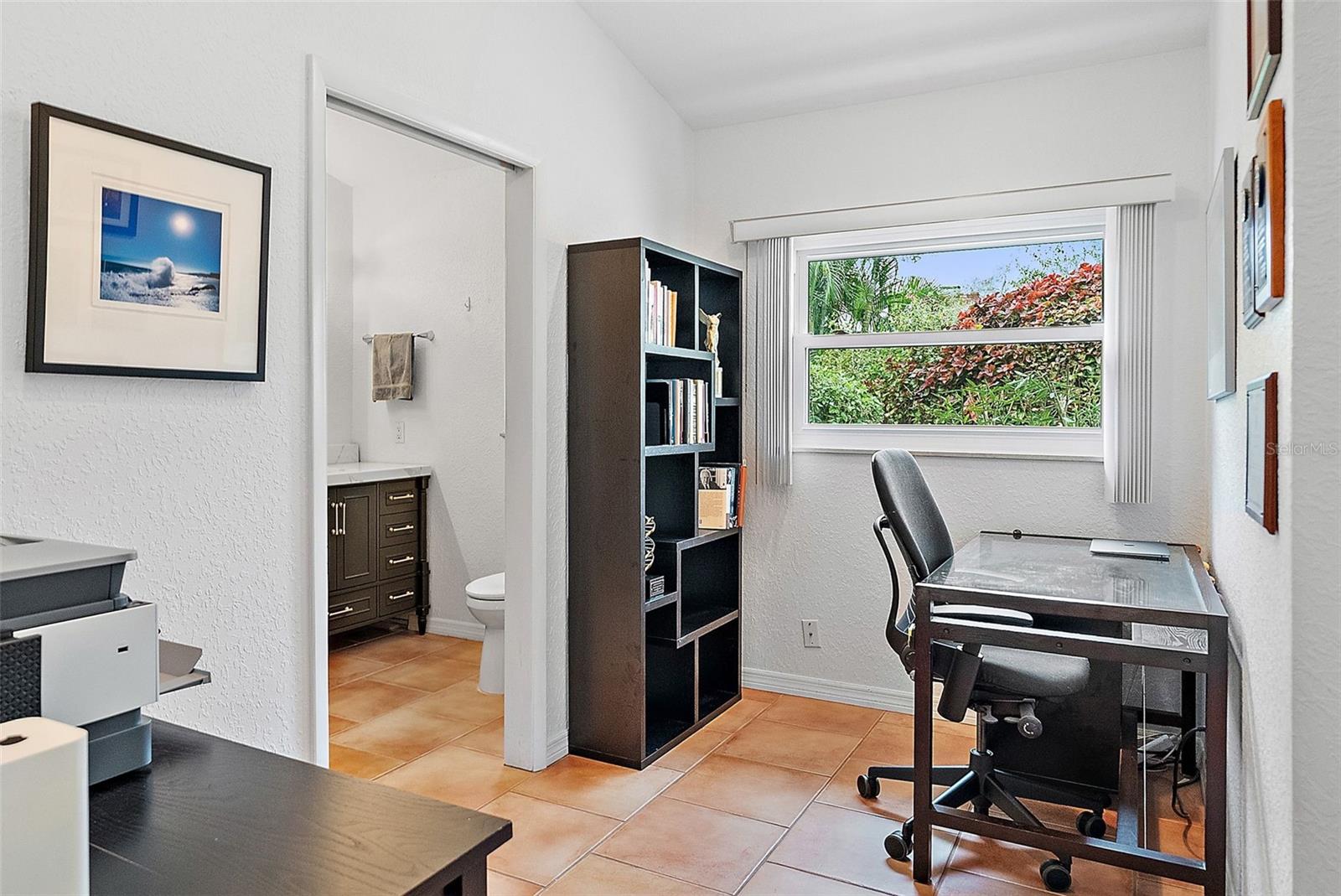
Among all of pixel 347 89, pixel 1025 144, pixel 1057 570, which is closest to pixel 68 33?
pixel 347 89

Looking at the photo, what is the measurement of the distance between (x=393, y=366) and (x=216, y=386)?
9.24 feet

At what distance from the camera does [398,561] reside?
454 centimetres

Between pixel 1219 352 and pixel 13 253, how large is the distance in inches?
107

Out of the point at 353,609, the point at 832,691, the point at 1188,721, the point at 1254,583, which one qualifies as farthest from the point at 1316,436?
the point at 353,609

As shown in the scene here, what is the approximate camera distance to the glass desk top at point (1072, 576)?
6.93ft

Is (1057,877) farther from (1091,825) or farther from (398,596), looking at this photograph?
(398,596)

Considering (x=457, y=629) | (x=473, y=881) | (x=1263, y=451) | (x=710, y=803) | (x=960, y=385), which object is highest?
(x=960, y=385)

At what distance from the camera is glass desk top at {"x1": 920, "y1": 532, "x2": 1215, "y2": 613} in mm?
2113

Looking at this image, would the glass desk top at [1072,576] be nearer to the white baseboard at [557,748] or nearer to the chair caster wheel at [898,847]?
the chair caster wheel at [898,847]

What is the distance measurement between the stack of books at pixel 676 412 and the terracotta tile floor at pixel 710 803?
A: 1.14 m

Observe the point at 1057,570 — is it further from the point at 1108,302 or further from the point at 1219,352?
the point at 1108,302

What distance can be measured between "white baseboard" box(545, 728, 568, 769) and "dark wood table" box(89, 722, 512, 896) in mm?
1860

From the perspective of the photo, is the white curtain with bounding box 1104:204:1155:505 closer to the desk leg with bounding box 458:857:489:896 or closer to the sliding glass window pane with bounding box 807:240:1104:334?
the sliding glass window pane with bounding box 807:240:1104:334

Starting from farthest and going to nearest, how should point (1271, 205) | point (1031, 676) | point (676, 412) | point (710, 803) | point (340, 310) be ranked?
point (340, 310) → point (676, 412) → point (710, 803) → point (1031, 676) → point (1271, 205)
